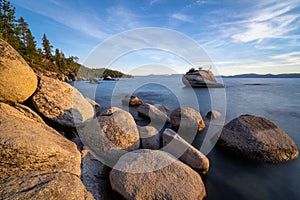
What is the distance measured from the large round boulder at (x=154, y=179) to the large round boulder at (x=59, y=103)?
8.62 ft

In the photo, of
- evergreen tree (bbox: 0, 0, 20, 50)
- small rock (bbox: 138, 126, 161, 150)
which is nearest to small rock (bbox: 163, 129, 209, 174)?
small rock (bbox: 138, 126, 161, 150)

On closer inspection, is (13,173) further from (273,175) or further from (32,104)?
(273,175)

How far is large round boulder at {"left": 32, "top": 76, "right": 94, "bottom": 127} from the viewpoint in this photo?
13.4 feet

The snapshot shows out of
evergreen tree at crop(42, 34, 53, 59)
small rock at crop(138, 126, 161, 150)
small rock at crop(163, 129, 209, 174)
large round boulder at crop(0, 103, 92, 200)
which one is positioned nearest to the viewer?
large round boulder at crop(0, 103, 92, 200)

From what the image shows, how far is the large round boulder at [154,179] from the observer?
2.60m

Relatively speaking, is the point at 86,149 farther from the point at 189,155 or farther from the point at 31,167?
the point at 189,155

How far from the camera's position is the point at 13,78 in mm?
3465

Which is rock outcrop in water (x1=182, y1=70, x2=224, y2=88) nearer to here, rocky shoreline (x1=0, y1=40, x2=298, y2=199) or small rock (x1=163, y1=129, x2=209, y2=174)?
rocky shoreline (x1=0, y1=40, x2=298, y2=199)

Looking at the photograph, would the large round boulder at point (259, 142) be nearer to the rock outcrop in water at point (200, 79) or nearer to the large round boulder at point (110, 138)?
the large round boulder at point (110, 138)

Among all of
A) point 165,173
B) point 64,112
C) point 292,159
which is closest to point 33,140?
point 64,112

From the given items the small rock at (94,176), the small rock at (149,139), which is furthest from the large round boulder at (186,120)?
the small rock at (94,176)

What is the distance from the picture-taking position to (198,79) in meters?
30.8

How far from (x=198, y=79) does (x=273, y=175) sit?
1136 inches

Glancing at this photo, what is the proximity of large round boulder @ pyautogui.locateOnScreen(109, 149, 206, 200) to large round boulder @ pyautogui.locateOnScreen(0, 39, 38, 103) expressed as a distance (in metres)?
3.39
